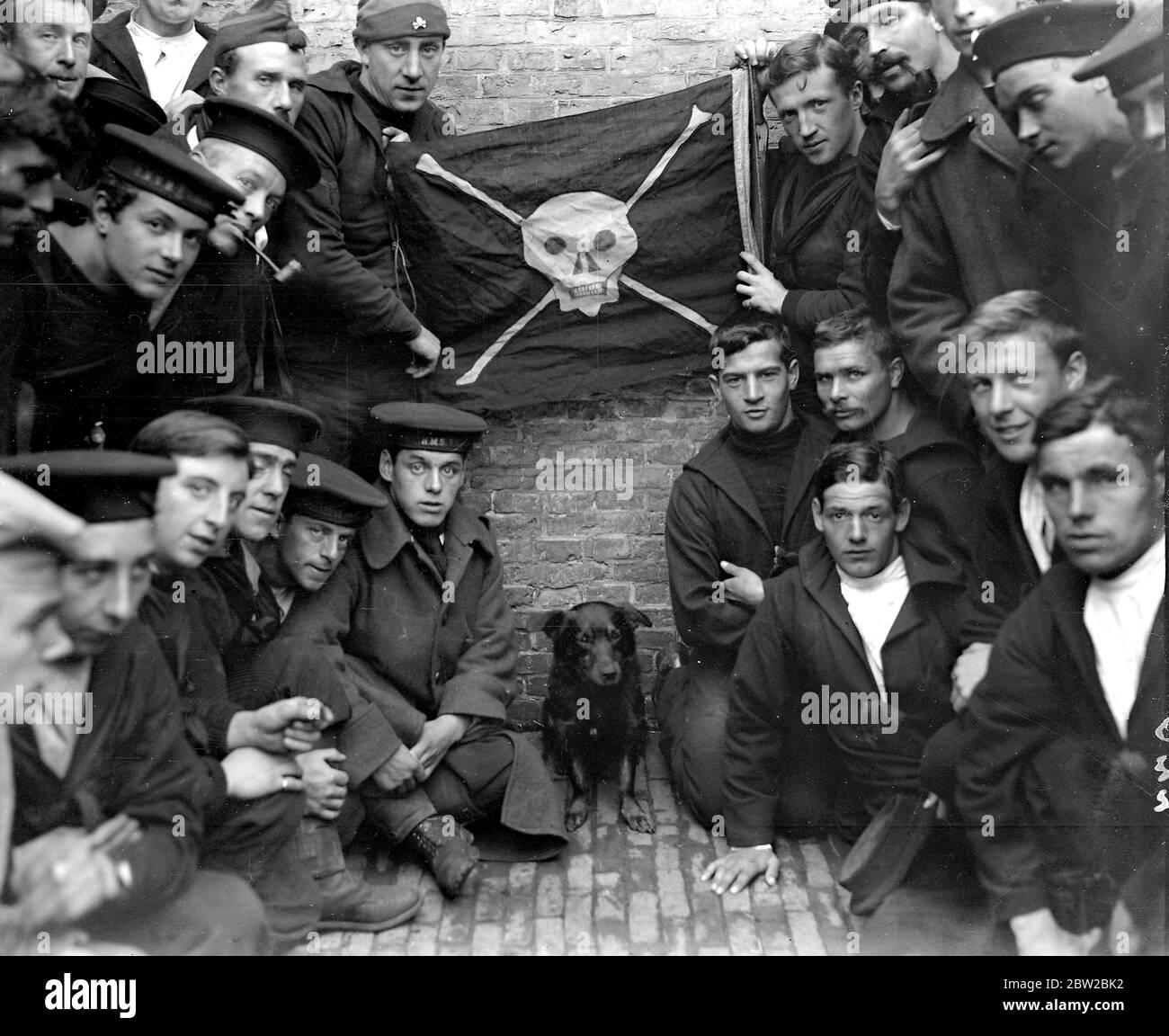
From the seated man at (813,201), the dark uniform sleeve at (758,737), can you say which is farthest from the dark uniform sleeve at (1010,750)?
the seated man at (813,201)

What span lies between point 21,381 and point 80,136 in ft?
2.59

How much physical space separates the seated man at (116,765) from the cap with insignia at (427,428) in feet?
2.68

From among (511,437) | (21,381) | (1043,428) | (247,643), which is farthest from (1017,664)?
(21,381)

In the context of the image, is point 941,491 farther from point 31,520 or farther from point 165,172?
point 31,520

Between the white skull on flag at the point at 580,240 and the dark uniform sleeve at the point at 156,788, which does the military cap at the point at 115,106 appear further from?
the dark uniform sleeve at the point at 156,788

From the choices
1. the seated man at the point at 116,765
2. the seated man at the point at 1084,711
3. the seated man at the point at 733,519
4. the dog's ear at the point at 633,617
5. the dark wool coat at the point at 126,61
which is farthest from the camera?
the dog's ear at the point at 633,617

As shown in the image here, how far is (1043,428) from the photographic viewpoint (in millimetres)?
4586

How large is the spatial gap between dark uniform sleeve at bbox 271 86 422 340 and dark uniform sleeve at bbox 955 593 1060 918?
232 cm

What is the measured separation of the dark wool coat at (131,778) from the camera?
14.6 ft

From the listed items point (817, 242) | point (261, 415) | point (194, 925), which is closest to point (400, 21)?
point (261, 415)

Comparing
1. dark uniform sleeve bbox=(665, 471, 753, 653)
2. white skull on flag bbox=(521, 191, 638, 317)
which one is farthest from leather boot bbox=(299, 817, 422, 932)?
white skull on flag bbox=(521, 191, 638, 317)

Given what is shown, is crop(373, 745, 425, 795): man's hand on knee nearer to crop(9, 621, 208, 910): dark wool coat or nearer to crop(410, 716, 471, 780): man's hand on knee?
crop(410, 716, 471, 780): man's hand on knee

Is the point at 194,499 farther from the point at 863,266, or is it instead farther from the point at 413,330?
the point at 863,266

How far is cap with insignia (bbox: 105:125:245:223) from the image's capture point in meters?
4.45
